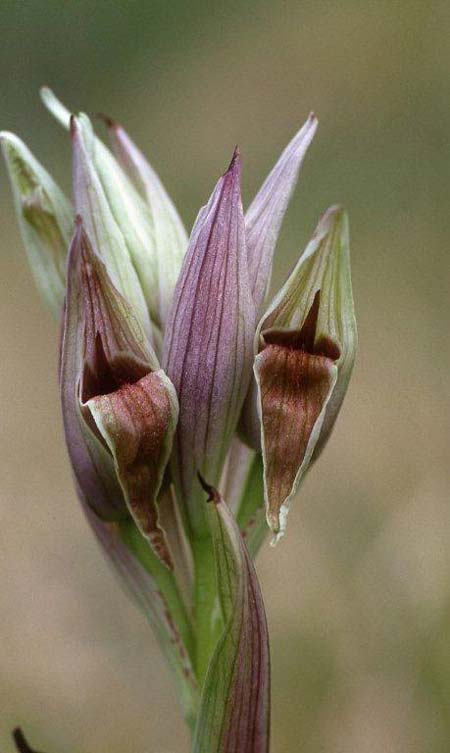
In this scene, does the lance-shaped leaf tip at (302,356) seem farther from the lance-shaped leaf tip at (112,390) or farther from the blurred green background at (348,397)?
the blurred green background at (348,397)

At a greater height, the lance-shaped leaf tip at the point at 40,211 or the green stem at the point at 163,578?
the lance-shaped leaf tip at the point at 40,211

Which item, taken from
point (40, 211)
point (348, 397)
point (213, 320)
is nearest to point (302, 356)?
point (213, 320)

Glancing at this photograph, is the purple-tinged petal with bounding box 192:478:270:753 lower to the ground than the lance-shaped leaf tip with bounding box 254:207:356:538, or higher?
lower

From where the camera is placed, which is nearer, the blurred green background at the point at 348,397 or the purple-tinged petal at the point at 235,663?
the purple-tinged petal at the point at 235,663

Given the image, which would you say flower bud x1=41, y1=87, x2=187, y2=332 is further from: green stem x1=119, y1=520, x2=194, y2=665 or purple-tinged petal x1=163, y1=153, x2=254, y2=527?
green stem x1=119, y1=520, x2=194, y2=665

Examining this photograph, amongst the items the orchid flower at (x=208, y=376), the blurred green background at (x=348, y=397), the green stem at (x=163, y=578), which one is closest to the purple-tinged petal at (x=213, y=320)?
the orchid flower at (x=208, y=376)

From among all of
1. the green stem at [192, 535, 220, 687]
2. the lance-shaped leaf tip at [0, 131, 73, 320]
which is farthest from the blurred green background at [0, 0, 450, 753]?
the lance-shaped leaf tip at [0, 131, 73, 320]

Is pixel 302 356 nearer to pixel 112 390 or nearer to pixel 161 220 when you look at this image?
pixel 112 390
